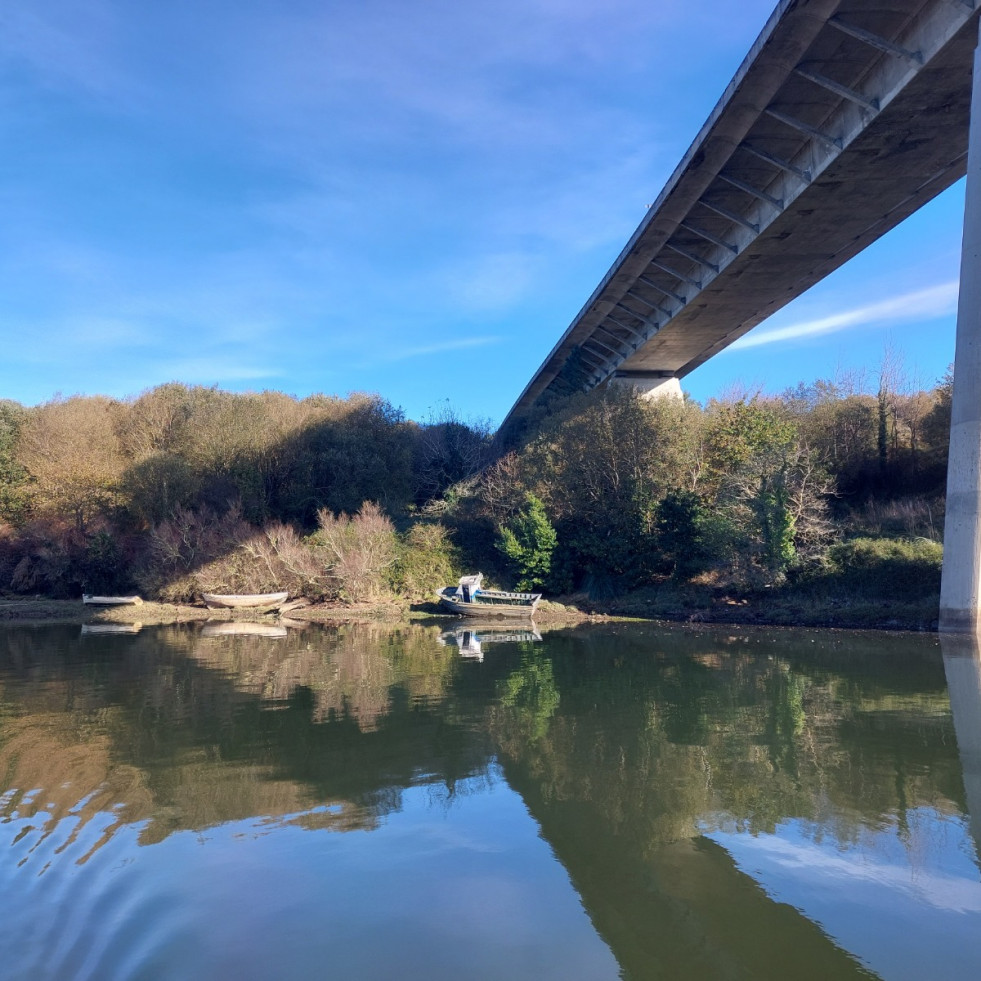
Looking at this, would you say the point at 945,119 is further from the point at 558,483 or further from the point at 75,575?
the point at 75,575

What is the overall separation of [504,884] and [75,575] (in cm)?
3472

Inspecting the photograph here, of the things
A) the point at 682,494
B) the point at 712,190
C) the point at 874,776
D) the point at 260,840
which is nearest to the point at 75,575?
the point at 682,494

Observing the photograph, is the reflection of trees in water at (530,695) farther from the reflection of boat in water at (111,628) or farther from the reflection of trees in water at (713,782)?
the reflection of boat in water at (111,628)

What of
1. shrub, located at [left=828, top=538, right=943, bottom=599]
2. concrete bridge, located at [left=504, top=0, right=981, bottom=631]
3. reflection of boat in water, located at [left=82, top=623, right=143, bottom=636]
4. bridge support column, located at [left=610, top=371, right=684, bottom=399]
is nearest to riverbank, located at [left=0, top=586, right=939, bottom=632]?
shrub, located at [left=828, top=538, right=943, bottom=599]

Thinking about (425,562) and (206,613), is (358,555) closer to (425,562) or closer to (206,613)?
(425,562)

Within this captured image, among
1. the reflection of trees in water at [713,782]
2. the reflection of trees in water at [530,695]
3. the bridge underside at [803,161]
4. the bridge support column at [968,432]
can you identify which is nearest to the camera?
the reflection of trees in water at [713,782]

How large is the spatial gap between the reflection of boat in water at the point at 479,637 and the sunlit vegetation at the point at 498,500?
597 centimetres

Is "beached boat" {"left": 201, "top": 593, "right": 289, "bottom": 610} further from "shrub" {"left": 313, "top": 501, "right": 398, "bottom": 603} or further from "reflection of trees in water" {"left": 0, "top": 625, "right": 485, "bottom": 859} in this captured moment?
"reflection of trees in water" {"left": 0, "top": 625, "right": 485, "bottom": 859}

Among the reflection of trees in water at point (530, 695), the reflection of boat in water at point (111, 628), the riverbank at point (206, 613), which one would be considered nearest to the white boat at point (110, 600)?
the riverbank at point (206, 613)

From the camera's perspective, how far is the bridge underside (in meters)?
16.2

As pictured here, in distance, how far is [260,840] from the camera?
22.0 feet

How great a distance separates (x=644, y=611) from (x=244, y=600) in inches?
625

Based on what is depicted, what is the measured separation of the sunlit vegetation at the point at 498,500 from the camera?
25812 millimetres

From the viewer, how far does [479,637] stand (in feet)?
76.9
